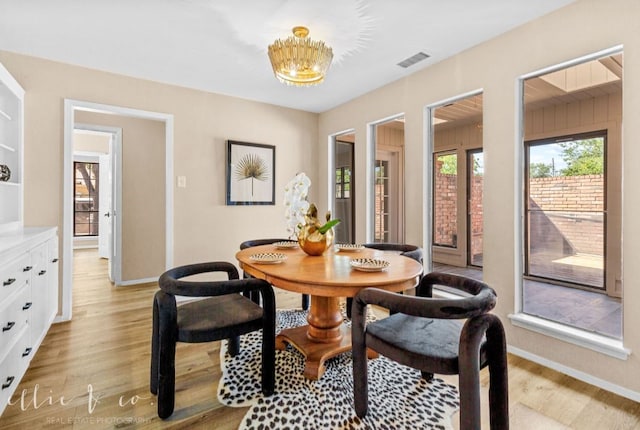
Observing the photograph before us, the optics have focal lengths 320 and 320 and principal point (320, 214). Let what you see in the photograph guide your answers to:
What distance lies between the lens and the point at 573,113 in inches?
98.3

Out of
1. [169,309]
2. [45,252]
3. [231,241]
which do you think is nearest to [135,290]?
[231,241]

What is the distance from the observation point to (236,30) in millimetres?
2414

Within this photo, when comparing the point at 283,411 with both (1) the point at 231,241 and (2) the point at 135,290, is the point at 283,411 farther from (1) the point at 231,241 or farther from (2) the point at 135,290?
(2) the point at 135,290

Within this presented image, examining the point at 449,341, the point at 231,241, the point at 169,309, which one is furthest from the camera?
the point at 231,241

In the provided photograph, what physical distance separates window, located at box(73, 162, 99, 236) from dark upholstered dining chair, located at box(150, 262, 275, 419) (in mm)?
7661

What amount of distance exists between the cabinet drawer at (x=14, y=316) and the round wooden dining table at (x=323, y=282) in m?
1.25

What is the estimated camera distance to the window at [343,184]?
14.7ft

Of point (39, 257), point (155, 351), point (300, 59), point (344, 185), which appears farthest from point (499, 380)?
point (344, 185)

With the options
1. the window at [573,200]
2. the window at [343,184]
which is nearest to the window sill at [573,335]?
the window at [573,200]

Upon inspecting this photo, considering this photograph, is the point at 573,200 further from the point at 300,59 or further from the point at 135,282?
the point at 135,282

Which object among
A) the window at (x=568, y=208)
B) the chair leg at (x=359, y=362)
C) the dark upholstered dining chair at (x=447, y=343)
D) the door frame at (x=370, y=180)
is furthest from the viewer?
the door frame at (x=370, y=180)

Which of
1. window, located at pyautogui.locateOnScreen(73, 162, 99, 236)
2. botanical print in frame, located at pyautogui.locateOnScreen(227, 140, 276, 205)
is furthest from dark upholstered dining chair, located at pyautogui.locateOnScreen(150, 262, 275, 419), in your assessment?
window, located at pyautogui.locateOnScreen(73, 162, 99, 236)

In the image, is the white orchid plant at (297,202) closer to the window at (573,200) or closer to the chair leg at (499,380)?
the chair leg at (499,380)

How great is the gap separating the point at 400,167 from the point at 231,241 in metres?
2.23
